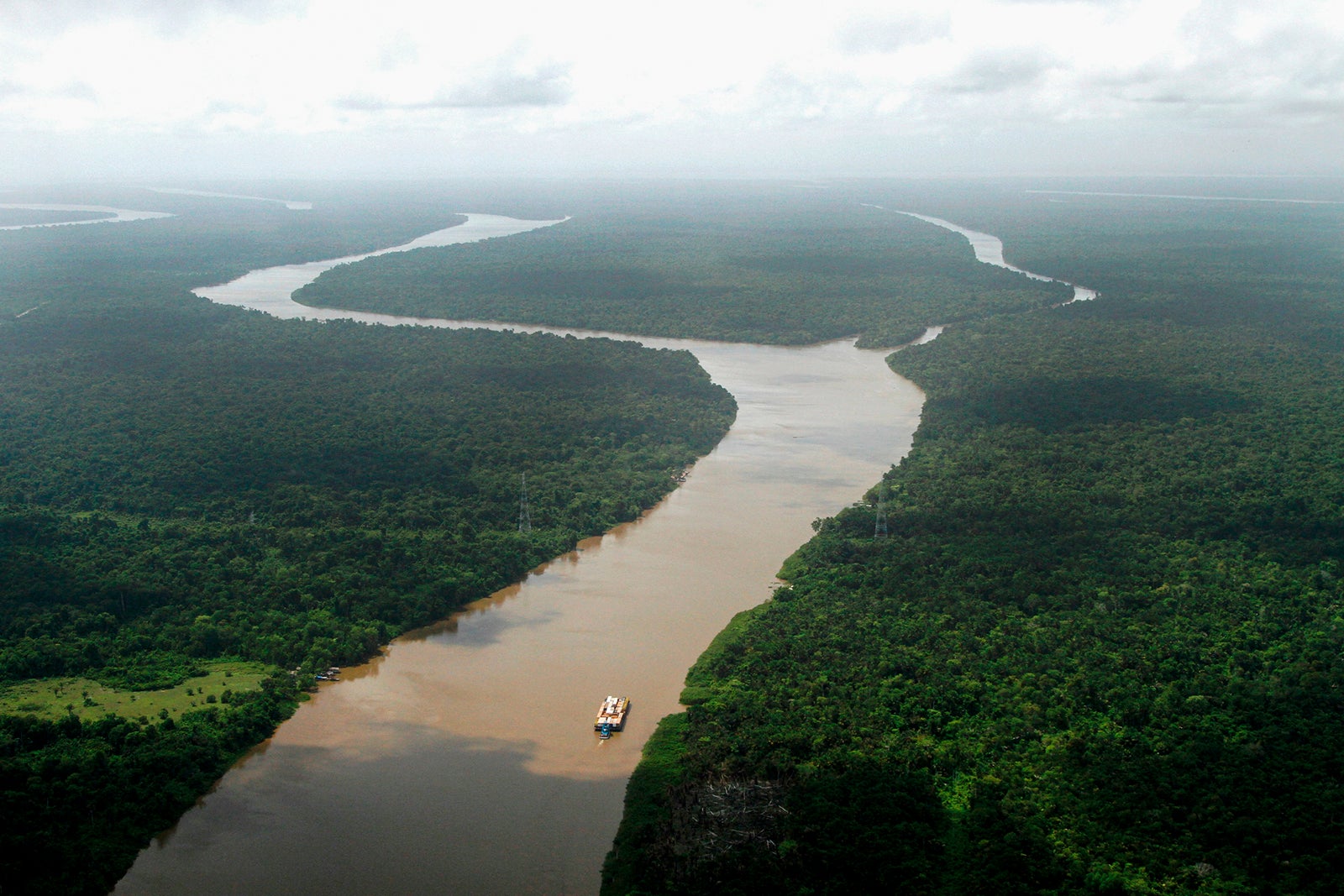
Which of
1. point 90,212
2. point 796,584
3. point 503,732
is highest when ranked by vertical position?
point 90,212

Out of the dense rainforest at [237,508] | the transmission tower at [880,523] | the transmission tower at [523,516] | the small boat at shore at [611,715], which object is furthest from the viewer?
the transmission tower at [523,516]

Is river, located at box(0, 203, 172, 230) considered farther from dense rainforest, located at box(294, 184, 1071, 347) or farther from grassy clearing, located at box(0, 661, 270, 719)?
grassy clearing, located at box(0, 661, 270, 719)

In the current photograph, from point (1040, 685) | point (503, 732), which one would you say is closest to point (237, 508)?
point (503, 732)

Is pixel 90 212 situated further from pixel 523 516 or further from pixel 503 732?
pixel 503 732

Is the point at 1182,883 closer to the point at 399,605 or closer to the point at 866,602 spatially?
the point at 866,602

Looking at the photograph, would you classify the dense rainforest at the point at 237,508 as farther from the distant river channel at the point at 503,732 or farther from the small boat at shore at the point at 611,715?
the small boat at shore at the point at 611,715

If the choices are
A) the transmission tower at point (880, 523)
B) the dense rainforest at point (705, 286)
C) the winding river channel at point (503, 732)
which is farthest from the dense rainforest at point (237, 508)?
the dense rainforest at point (705, 286)

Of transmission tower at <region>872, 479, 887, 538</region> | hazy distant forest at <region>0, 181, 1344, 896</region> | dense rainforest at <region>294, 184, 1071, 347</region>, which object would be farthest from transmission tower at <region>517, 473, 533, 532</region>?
dense rainforest at <region>294, 184, 1071, 347</region>
